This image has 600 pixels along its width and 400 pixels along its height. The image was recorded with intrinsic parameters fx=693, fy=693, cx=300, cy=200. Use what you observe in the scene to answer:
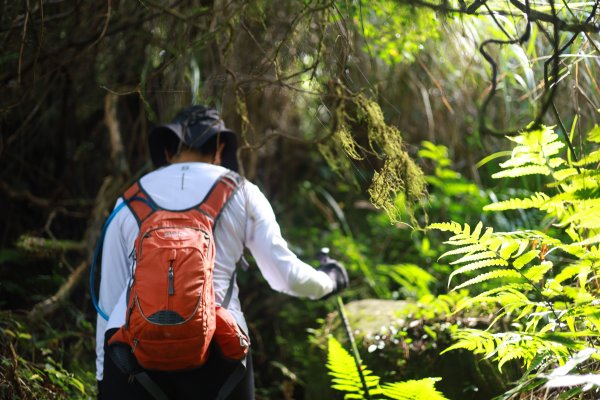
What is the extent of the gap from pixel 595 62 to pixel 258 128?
3.64m

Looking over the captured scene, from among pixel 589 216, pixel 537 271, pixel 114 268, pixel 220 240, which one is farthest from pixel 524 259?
pixel 114 268

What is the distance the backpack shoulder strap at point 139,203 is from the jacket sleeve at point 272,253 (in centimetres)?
44

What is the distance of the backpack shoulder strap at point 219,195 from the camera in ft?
9.95

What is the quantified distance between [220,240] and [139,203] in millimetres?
393

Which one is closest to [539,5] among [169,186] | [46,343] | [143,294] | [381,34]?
[381,34]

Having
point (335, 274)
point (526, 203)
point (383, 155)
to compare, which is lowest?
point (335, 274)

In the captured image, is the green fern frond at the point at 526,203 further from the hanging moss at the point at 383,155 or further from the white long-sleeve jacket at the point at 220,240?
the white long-sleeve jacket at the point at 220,240

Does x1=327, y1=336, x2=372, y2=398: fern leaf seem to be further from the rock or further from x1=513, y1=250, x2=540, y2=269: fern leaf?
the rock

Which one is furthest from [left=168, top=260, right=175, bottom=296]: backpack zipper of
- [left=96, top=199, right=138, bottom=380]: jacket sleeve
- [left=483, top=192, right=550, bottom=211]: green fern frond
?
[left=483, top=192, right=550, bottom=211]: green fern frond

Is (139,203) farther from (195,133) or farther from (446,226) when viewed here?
Result: (446,226)

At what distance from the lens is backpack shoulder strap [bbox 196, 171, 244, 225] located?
9.95 ft

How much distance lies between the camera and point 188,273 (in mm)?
Result: 2721

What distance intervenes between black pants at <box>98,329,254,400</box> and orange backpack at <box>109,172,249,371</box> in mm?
74

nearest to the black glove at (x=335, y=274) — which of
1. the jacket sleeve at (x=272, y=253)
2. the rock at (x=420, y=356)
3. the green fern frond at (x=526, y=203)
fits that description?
the jacket sleeve at (x=272, y=253)
